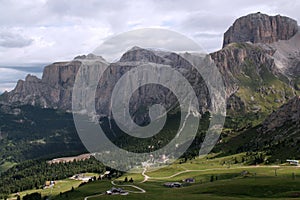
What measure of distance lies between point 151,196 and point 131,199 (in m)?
8.34

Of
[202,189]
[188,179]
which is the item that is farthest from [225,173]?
[202,189]

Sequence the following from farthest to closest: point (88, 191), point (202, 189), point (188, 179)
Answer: point (188, 179)
point (88, 191)
point (202, 189)

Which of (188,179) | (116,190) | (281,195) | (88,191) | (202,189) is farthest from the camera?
(188,179)

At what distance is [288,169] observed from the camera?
181m

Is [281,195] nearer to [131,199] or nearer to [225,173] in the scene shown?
[131,199]

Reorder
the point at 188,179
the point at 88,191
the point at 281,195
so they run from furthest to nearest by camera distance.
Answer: the point at 188,179 → the point at 88,191 → the point at 281,195

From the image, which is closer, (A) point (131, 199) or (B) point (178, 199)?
(B) point (178, 199)

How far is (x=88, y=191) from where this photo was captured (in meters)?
171

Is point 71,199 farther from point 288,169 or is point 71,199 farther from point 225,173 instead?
point 288,169

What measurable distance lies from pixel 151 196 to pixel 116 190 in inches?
931

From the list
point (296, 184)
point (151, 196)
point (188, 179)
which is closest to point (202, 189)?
point (151, 196)

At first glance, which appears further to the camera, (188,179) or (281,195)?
(188,179)

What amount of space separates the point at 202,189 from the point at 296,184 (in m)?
33.5

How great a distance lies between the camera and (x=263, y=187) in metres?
128
